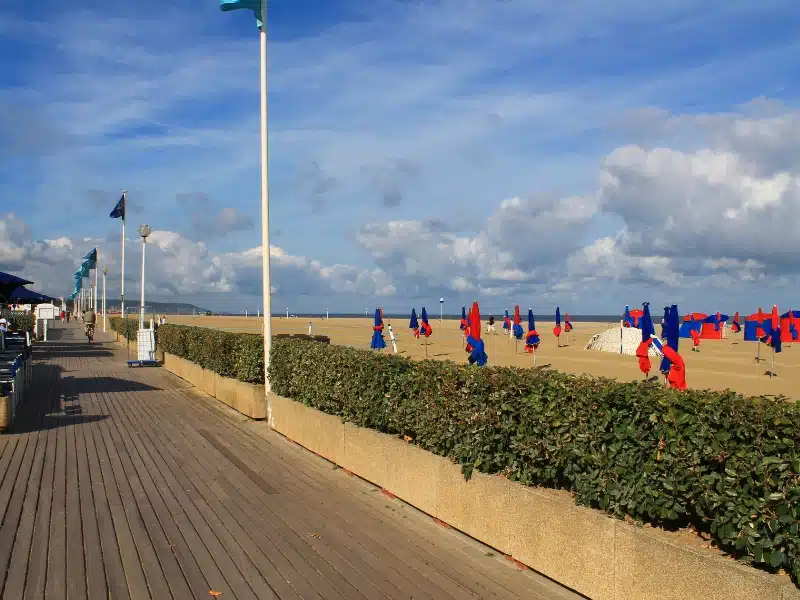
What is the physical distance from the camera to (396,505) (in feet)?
22.7

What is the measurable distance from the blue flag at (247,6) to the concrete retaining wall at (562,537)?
25.1ft

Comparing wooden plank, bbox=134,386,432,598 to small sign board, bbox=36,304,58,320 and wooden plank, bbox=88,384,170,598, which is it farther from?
small sign board, bbox=36,304,58,320

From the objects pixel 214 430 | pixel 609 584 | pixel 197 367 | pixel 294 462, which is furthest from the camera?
pixel 197 367

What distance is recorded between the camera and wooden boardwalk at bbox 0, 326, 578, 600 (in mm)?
4898

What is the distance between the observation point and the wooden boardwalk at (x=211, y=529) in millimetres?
4898

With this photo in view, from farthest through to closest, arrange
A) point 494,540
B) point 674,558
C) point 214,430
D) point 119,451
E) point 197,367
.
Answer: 1. point 197,367
2. point 214,430
3. point 119,451
4. point 494,540
5. point 674,558

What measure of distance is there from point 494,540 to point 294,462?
152 inches

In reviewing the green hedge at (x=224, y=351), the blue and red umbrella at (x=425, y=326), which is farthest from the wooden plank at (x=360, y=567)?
the blue and red umbrella at (x=425, y=326)

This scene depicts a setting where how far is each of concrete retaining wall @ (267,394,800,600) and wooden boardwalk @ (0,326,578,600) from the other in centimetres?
18

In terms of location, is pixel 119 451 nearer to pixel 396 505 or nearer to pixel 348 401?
pixel 348 401

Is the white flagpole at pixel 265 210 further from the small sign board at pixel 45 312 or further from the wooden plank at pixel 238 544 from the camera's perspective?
the small sign board at pixel 45 312

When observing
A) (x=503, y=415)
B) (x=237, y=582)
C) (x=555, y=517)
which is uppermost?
(x=503, y=415)

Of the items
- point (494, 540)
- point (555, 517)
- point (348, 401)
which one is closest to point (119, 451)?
point (348, 401)

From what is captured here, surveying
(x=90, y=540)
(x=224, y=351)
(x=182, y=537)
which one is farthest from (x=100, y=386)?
(x=182, y=537)
